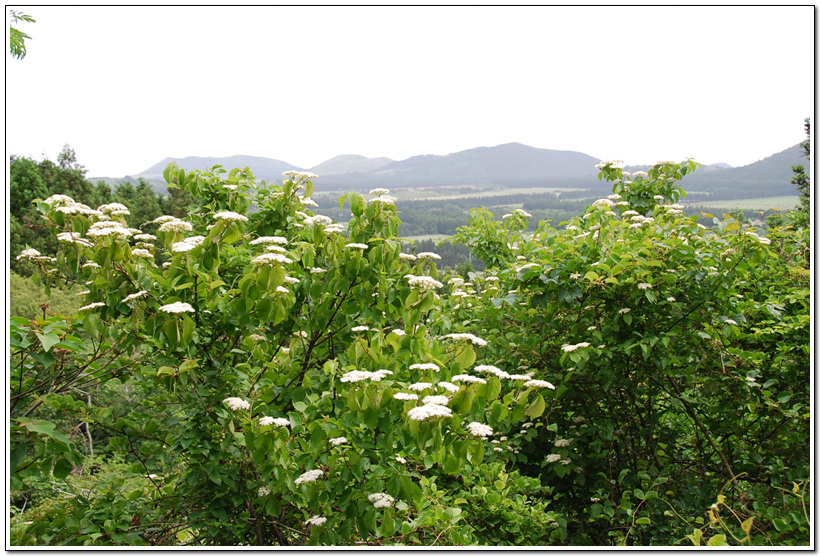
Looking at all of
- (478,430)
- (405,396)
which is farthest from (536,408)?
(405,396)

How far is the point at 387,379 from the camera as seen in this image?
2.39m

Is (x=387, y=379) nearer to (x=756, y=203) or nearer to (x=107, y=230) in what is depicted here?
(x=107, y=230)

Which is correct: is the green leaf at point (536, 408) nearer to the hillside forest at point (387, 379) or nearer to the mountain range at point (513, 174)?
the hillside forest at point (387, 379)

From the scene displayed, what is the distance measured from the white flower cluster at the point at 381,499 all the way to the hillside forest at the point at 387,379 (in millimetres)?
14

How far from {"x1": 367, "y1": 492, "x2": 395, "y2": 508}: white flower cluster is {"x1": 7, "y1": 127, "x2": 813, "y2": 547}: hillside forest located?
0.04 feet

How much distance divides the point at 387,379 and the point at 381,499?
516mm

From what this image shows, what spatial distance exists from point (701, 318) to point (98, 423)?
3.91 m

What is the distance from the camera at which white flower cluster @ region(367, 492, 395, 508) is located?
2191mm

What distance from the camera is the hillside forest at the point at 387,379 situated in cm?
228

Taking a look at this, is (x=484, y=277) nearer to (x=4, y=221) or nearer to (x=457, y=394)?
(x=457, y=394)

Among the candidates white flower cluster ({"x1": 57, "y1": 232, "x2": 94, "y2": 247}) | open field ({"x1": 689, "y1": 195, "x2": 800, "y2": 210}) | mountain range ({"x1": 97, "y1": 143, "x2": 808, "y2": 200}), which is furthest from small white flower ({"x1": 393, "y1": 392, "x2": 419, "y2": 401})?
mountain range ({"x1": 97, "y1": 143, "x2": 808, "y2": 200})

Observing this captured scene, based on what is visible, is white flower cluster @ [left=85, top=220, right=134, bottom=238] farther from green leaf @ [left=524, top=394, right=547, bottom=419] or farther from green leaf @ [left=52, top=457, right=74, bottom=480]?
green leaf @ [left=524, top=394, right=547, bottom=419]

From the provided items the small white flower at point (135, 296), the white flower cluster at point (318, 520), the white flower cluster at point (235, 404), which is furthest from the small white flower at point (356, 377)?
the small white flower at point (135, 296)

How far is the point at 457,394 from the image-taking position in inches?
76.0
